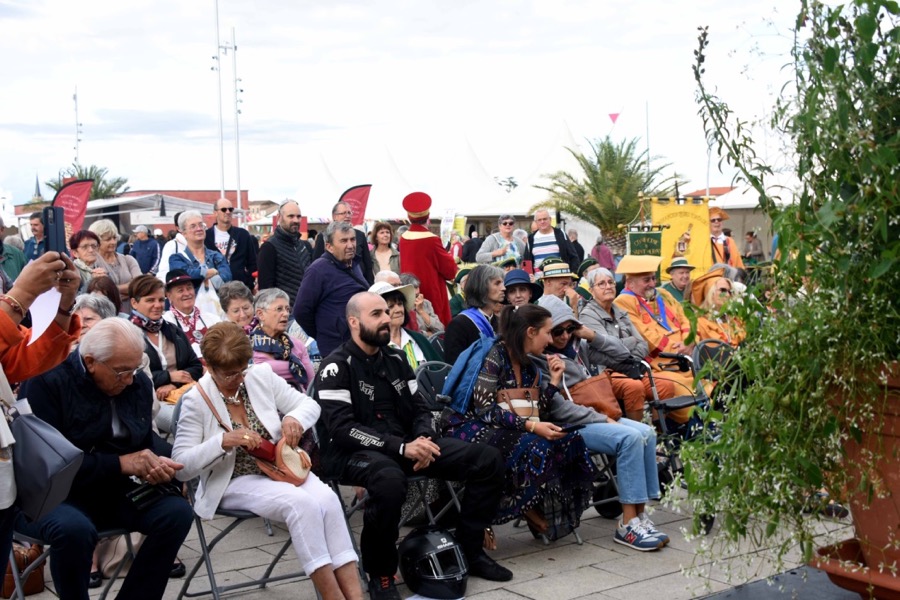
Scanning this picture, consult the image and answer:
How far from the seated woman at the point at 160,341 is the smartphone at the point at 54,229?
2.67 meters

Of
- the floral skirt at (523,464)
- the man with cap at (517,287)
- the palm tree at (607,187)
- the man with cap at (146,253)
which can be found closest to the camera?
the floral skirt at (523,464)

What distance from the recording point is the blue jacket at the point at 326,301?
23.2 ft

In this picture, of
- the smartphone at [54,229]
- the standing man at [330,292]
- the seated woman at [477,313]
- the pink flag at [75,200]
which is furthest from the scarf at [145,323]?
the pink flag at [75,200]

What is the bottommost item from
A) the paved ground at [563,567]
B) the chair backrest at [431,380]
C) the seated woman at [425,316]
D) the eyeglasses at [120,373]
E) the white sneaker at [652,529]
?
the paved ground at [563,567]

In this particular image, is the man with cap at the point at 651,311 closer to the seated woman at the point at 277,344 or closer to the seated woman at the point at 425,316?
the seated woman at the point at 425,316

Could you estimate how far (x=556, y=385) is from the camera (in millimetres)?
5828

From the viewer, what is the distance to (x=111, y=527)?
4.27 m

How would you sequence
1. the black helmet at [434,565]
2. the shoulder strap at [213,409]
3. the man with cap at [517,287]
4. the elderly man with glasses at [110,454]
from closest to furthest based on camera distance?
the elderly man with glasses at [110,454]
the shoulder strap at [213,409]
the black helmet at [434,565]
the man with cap at [517,287]

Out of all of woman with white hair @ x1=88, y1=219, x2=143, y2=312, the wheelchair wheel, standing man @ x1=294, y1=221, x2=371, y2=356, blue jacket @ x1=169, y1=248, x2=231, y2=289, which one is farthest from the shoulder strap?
woman with white hair @ x1=88, y1=219, x2=143, y2=312

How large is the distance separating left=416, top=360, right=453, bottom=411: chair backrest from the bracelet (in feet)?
9.45

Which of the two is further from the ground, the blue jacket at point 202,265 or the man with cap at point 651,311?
the blue jacket at point 202,265

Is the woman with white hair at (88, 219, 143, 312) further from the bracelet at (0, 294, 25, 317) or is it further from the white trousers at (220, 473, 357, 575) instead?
the bracelet at (0, 294, 25, 317)

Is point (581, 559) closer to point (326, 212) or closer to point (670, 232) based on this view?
point (670, 232)

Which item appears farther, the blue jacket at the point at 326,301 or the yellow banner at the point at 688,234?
the yellow banner at the point at 688,234
